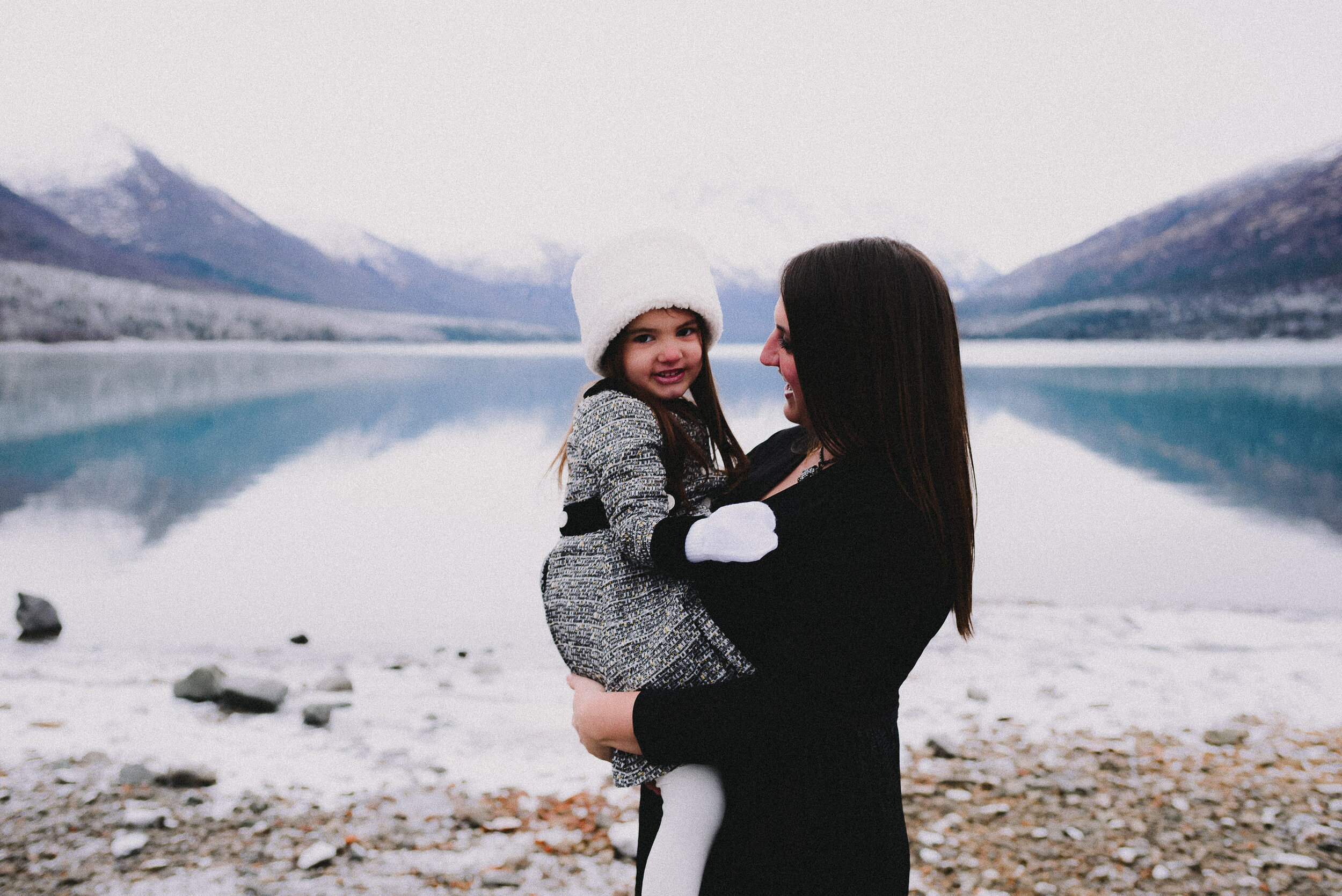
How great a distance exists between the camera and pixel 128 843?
3041 mm

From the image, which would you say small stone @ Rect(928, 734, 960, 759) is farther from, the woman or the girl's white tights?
the girl's white tights

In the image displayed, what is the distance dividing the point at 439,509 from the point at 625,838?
32.2ft

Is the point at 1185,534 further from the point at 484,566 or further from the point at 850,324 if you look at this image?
the point at 850,324

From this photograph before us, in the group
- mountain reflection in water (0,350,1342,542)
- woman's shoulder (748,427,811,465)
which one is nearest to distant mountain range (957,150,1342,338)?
mountain reflection in water (0,350,1342,542)

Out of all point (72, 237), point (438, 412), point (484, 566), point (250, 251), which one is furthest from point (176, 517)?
point (250, 251)

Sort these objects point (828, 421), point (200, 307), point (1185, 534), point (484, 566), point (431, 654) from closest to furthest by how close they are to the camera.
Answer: point (828, 421) < point (431, 654) < point (484, 566) < point (1185, 534) < point (200, 307)

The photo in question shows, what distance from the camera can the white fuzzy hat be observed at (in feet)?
5.53

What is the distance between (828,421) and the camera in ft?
4.34

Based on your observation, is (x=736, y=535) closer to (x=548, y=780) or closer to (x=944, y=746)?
(x=548, y=780)

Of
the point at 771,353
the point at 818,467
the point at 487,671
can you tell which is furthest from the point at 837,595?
the point at 487,671

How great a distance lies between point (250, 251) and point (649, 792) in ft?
555

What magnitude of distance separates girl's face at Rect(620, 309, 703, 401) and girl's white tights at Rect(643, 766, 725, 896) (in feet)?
2.34

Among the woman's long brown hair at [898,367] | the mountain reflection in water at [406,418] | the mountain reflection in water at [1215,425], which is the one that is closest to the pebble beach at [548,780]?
the woman's long brown hair at [898,367]

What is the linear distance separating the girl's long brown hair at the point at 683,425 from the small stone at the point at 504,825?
81.2 inches
